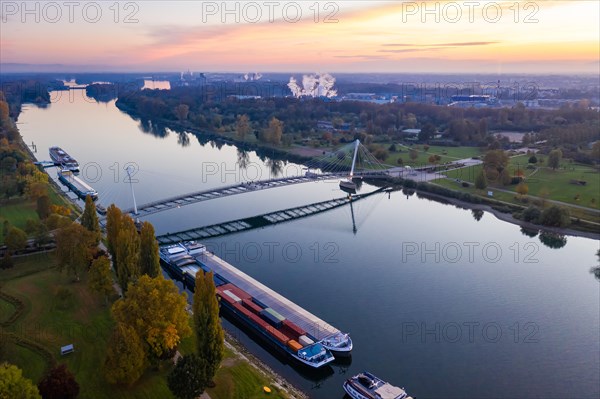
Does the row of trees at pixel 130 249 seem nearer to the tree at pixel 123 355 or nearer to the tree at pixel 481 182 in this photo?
the tree at pixel 123 355

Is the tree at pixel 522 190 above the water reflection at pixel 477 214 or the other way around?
above

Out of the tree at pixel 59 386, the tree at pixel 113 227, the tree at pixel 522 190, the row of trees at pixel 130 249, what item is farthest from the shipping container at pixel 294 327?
the tree at pixel 522 190

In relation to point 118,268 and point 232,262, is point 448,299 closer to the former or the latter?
point 232,262

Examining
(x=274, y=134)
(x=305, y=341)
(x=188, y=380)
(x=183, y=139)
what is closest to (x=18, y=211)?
(x=305, y=341)

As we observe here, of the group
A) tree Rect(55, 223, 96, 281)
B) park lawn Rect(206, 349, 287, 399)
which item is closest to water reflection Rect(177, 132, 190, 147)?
tree Rect(55, 223, 96, 281)

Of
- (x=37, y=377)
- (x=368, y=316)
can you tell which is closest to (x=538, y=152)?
(x=368, y=316)

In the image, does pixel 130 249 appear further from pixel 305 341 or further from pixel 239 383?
pixel 305 341
